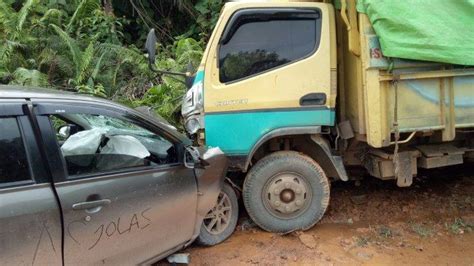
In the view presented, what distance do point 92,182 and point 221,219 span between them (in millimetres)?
1902

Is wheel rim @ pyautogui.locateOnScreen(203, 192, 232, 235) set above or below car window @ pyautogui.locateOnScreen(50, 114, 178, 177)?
below

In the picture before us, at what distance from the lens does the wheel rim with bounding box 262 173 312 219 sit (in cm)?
478

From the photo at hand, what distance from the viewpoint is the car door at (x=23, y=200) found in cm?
259

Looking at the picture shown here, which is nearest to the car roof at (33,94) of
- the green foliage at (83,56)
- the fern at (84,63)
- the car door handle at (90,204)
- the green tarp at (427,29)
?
the car door handle at (90,204)

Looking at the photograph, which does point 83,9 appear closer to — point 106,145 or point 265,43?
point 265,43

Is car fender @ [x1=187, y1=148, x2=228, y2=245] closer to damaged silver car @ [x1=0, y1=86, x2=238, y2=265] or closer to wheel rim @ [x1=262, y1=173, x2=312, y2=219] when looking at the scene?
damaged silver car @ [x1=0, y1=86, x2=238, y2=265]

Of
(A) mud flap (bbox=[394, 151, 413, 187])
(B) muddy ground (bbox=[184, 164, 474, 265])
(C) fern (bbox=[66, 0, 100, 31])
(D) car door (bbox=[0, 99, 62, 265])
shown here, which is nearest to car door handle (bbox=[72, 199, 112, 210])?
(D) car door (bbox=[0, 99, 62, 265])

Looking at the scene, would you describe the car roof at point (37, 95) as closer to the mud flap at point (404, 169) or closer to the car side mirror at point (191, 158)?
the car side mirror at point (191, 158)

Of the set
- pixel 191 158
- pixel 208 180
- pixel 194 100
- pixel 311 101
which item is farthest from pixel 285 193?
pixel 191 158

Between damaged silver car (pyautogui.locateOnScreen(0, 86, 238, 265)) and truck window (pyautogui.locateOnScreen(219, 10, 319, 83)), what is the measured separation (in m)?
1.00

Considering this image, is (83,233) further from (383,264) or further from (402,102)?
(402,102)

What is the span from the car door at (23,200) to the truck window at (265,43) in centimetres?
222

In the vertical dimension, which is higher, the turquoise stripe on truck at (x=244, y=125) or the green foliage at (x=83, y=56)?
the green foliage at (x=83, y=56)

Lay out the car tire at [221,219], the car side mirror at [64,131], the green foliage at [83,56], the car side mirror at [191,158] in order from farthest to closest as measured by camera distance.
Result: 1. the green foliage at [83,56]
2. the car tire at [221,219]
3. the car side mirror at [191,158]
4. the car side mirror at [64,131]
